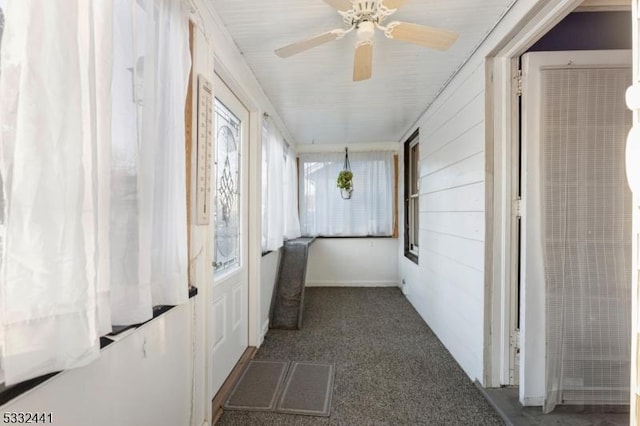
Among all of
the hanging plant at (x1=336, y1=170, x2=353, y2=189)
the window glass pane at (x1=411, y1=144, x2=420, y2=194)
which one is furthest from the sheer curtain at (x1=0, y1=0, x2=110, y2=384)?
the hanging plant at (x1=336, y1=170, x2=353, y2=189)

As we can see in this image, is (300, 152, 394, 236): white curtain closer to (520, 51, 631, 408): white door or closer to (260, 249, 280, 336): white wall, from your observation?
(260, 249, 280, 336): white wall

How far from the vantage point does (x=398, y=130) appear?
13.4 feet

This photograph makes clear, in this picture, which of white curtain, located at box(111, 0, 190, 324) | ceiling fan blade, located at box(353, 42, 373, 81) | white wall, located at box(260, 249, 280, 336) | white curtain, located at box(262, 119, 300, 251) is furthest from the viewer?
white curtain, located at box(262, 119, 300, 251)

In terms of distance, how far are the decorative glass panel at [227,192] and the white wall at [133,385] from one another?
2.14 feet

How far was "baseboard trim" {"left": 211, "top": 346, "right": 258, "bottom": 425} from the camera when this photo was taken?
1772mm

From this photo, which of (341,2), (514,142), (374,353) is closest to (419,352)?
(374,353)

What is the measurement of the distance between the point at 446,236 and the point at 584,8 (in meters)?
1.77

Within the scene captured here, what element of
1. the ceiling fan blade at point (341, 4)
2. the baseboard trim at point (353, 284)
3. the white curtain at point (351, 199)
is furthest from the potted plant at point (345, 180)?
the ceiling fan blade at point (341, 4)

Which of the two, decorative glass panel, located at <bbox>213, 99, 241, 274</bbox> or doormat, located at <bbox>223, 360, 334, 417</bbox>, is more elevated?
decorative glass panel, located at <bbox>213, 99, 241, 274</bbox>

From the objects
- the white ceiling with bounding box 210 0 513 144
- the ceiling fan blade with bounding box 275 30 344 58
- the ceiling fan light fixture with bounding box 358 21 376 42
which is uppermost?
the white ceiling with bounding box 210 0 513 144

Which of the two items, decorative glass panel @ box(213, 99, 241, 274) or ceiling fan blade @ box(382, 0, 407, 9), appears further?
decorative glass panel @ box(213, 99, 241, 274)

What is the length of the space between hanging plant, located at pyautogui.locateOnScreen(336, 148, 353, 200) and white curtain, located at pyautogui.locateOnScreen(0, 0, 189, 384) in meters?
3.59

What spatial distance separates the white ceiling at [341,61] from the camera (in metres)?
1.63

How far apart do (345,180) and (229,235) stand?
263 centimetres
